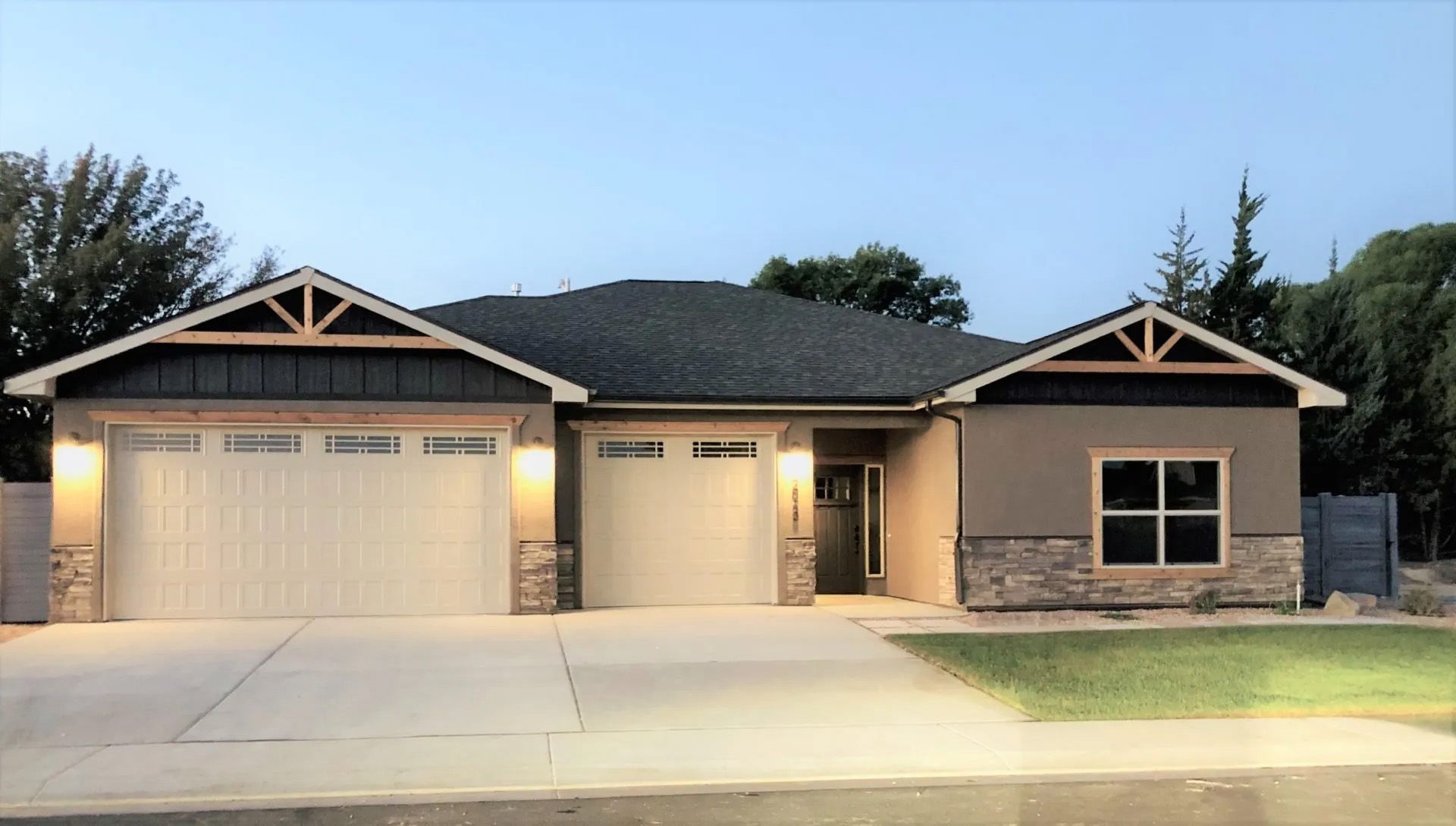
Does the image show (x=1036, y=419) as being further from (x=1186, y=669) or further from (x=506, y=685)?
(x=506, y=685)

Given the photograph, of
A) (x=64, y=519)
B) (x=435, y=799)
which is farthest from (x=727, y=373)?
(x=435, y=799)

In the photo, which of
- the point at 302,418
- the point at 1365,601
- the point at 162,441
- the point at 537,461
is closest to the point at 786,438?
the point at 537,461

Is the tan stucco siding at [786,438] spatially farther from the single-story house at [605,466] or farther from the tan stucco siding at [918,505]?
the tan stucco siding at [918,505]

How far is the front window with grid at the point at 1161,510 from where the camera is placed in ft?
54.4

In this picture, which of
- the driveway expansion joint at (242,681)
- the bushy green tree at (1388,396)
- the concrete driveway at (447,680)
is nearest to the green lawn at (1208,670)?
the concrete driveway at (447,680)

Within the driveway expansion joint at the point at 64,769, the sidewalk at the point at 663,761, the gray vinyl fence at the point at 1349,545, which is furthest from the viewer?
the gray vinyl fence at the point at 1349,545

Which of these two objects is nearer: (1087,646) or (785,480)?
(1087,646)

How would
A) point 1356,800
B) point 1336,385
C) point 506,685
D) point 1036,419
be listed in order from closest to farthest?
1. point 1356,800
2. point 506,685
3. point 1036,419
4. point 1336,385

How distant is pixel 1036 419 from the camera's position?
16.5 metres

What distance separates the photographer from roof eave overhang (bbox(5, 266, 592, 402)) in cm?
1452

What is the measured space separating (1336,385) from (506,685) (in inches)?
869

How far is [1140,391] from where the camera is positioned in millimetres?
16703

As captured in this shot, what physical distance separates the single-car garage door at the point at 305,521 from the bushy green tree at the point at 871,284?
30162mm

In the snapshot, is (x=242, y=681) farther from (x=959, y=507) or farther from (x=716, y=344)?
(x=716, y=344)
